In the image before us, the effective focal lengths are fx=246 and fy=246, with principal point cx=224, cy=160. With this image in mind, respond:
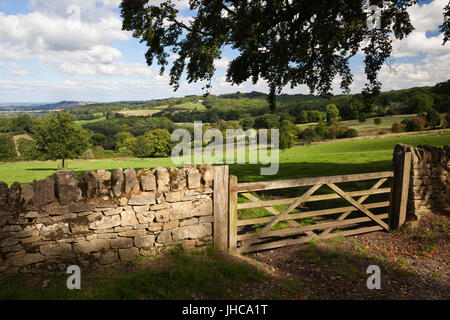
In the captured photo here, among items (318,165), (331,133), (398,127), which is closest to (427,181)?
(318,165)

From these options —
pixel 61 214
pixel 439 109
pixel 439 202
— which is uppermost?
pixel 439 109

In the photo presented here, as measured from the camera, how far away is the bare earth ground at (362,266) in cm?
451

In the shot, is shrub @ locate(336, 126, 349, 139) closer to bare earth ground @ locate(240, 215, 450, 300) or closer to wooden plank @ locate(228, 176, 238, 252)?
bare earth ground @ locate(240, 215, 450, 300)

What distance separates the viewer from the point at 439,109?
115 feet

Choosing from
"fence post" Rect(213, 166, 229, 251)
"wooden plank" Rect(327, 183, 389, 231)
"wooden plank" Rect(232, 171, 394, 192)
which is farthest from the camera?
"wooden plank" Rect(327, 183, 389, 231)

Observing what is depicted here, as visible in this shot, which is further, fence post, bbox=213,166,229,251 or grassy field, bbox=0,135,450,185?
grassy field, bbox=0,135,450,185

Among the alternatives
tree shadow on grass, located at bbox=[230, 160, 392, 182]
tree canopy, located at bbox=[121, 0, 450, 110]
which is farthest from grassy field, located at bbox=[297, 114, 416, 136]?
tree canopy, located at bbox=[121, 0, 450, 110]

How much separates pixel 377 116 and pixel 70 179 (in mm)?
57334

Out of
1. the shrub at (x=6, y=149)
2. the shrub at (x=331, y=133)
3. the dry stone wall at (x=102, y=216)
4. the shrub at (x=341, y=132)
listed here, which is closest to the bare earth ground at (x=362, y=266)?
the dry stone wall at (x=102, y=216)

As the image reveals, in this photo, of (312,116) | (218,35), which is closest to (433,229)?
(218,35)

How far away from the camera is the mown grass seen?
13.5ft

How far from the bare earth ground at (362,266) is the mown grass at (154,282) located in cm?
40

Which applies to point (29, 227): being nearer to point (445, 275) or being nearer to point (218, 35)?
point (445, 275)

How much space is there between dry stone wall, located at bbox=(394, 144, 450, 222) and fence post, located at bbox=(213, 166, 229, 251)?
5.41 m
